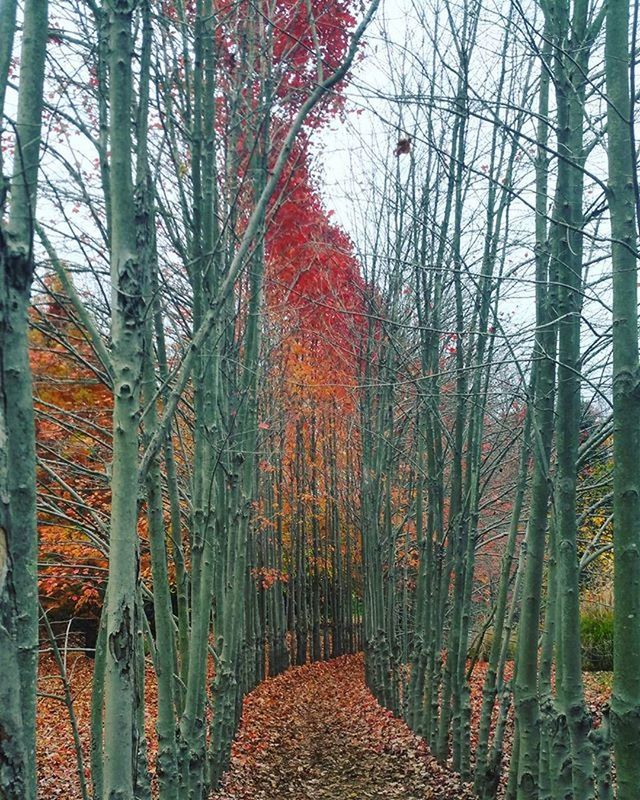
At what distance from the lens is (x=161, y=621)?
430 centimetres

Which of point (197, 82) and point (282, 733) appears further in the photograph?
point (282, 733)

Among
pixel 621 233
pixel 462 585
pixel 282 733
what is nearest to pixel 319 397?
pixel 282 733

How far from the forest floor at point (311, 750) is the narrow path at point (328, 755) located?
12mm

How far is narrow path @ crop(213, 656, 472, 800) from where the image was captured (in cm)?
779

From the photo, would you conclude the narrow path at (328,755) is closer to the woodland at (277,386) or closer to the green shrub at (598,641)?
the woodland at (277,386)

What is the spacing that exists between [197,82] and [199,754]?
510cm

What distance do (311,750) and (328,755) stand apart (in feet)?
1.49

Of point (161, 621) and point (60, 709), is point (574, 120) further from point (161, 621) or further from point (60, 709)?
point (60, 709)

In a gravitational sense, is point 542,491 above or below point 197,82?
below

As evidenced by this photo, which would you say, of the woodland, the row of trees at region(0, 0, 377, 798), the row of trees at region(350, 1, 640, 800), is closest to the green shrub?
the woodland

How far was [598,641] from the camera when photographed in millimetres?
12258

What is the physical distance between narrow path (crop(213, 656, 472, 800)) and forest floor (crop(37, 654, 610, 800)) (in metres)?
0.01

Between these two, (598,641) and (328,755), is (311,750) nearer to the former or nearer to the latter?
(328,755)

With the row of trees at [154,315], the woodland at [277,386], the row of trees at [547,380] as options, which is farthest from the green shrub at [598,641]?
the row of trees at [154,315]
